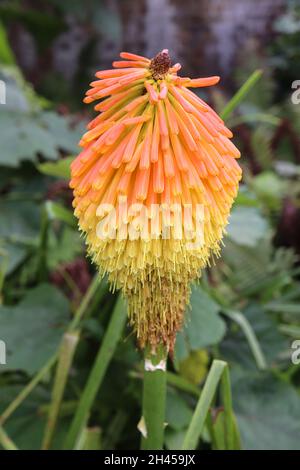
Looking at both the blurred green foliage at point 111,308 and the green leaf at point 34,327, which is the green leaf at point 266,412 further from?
the green leaf at point 34,327

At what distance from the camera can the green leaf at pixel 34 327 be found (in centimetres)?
101

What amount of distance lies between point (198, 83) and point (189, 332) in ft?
1.47

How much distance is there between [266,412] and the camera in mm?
1049

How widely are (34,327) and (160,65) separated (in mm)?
589

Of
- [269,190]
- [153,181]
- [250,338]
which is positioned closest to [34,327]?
[250,338]

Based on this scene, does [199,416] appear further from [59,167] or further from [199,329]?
[59,167]

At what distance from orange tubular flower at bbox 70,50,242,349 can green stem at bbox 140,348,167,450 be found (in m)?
0.08

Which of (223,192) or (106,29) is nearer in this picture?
(223,192)

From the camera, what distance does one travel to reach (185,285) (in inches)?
26.0

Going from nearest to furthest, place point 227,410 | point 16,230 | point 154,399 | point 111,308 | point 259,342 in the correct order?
point 154,399
point 227,410
point 111,308
point 259,342
point 16,230

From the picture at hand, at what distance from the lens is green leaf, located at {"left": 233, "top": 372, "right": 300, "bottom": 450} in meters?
1.00

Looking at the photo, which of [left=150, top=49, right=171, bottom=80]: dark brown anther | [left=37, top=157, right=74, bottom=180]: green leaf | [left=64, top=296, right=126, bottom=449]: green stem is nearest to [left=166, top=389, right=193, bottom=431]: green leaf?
[left=64, top=296, right=126, bottom=449]: green stem

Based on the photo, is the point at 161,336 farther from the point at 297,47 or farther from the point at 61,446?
the point at 297,47

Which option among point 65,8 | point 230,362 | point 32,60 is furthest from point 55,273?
point 32,60
